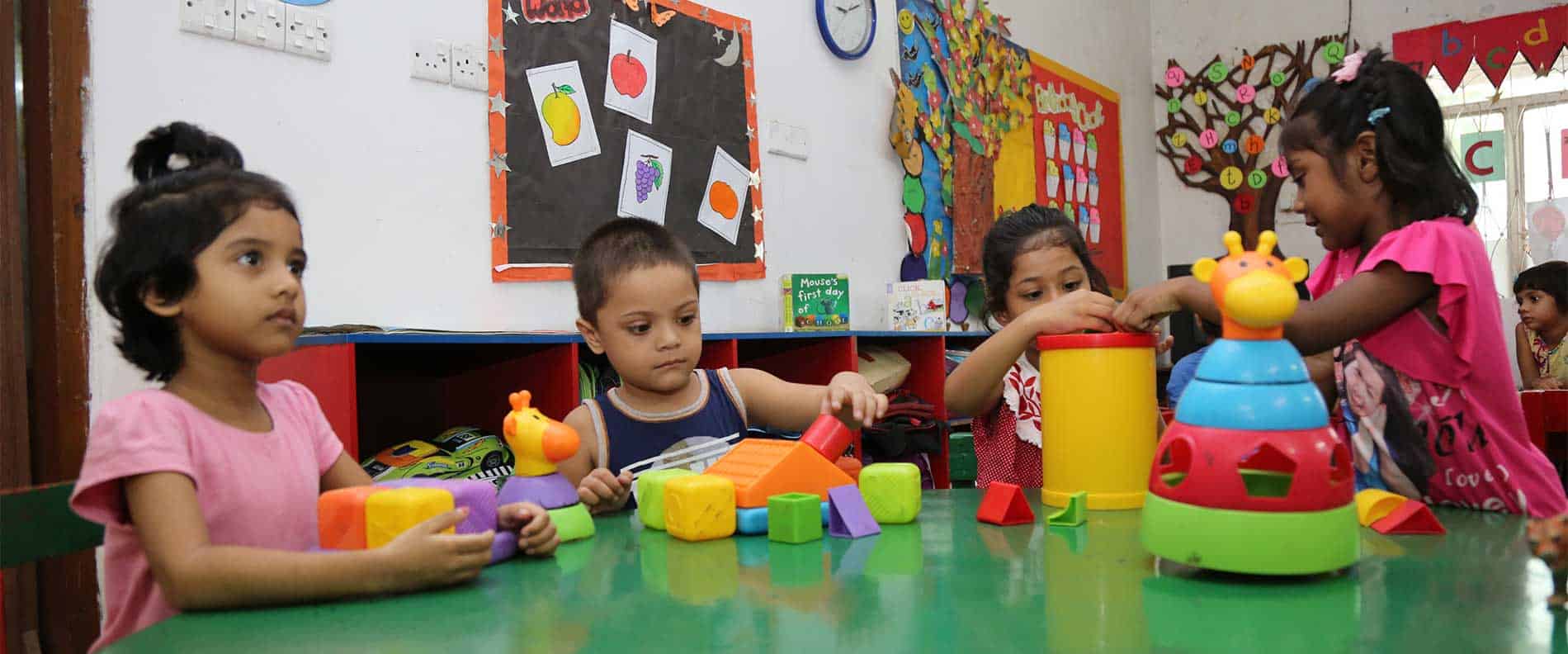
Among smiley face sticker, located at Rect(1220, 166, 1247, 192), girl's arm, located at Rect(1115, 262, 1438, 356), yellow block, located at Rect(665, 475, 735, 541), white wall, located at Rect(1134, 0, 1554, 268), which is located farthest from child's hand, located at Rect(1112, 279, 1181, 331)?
smiley face sticker, located at Rect(1220, 166, 1247, 192)

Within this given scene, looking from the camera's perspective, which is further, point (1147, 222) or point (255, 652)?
point (1147, 222)

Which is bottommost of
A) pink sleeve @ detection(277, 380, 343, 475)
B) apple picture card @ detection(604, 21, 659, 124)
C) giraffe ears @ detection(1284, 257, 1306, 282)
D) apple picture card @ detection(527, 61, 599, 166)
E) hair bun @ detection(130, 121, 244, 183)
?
pink sleeve @ detection(277, 380, 343, 475)

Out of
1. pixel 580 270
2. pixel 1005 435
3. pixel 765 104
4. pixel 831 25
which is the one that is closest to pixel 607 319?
pixel 580 270

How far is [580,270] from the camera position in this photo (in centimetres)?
173

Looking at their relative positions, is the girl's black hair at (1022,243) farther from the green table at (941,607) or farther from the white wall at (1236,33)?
the white wall at (1236,33)

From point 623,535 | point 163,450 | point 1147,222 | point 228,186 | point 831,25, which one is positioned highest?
point 831,25

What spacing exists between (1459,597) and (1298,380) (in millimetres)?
160

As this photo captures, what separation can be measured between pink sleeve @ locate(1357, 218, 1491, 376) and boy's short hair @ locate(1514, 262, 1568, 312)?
14.0 feet

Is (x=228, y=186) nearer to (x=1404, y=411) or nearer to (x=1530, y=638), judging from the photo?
(x=1530, y=638)

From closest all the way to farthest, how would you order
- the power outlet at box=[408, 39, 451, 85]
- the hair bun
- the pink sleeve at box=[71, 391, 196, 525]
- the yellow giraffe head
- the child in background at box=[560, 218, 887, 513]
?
the yellow giraffe head
the pink sleeve at box=[71, 391, 196, 525]
the hair bun
the child in background at box=[560, 218, 887, 513]
the power outlet at box=[408, 39, 451, 85]

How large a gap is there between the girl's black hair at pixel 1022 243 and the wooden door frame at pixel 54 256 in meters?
1.67

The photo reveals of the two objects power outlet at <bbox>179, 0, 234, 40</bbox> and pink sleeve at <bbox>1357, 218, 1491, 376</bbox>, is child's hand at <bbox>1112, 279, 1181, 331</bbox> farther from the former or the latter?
power outlet at <bbox>179, 0, 234, 40</bbox>

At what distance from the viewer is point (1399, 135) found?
1.31 metres

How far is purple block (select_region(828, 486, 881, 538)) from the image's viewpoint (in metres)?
0.94
